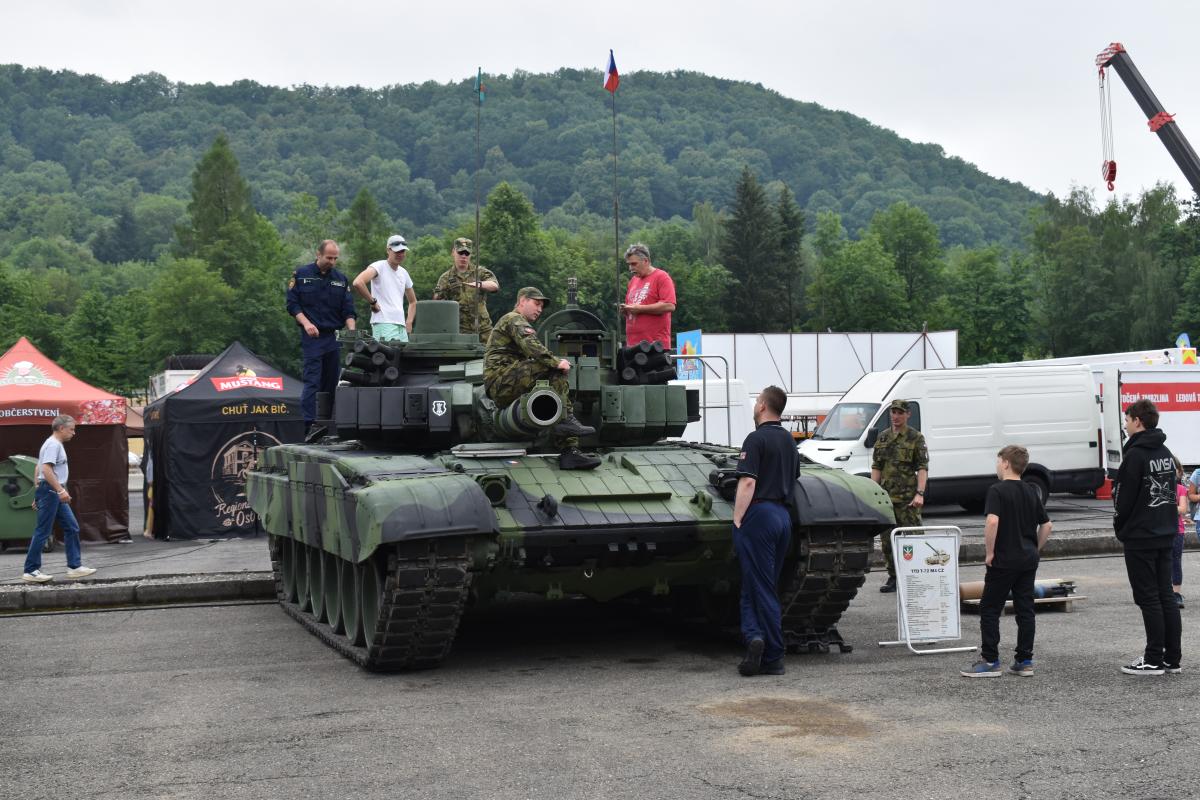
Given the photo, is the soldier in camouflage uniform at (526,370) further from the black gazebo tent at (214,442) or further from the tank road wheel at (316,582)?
the black gazebo tent at (214,442)

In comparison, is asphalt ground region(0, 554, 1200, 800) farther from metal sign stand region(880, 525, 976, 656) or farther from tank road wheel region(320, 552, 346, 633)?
tank road wheel region(320, 552, 346, 633)

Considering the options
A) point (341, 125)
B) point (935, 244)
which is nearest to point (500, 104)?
point (341, 125)

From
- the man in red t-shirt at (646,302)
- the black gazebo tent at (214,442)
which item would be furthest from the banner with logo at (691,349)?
the man in red t-shirt at (646,302)

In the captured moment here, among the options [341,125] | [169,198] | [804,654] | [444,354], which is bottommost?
[804,654]

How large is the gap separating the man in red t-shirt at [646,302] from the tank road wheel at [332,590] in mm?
3144

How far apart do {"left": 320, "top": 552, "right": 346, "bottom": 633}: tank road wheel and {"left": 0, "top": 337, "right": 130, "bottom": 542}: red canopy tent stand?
948 cm

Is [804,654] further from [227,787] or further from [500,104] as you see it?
[500,104]

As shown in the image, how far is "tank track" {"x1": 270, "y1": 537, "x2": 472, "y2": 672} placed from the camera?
9.02 meters

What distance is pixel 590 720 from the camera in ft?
26.7

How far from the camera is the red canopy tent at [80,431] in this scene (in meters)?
19.9

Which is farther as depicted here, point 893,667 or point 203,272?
point 203,272

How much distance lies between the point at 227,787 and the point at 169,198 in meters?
163

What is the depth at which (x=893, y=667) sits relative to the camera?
9773 millimetres

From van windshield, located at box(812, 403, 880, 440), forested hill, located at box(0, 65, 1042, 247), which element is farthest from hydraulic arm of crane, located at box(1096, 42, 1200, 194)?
forested hill, located at box(0, 65, 1042, 247)
